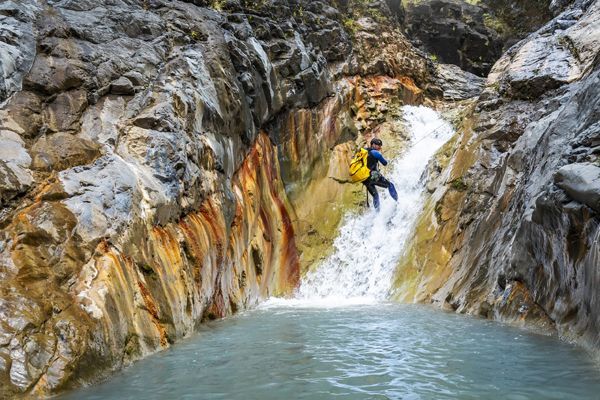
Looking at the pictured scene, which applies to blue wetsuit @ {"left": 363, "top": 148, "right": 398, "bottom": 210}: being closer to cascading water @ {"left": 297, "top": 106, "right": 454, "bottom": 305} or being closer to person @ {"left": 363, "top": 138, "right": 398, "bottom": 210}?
person @ {"left": 363, "top": 138, "right": 398, "bottom": 210}

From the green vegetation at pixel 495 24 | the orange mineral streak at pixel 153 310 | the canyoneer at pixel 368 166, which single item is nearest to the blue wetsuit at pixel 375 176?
the canyoneer at pixel 368 166

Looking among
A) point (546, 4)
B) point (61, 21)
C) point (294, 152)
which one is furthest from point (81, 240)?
point (546, 4)

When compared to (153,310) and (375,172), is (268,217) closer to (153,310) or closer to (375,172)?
(375,172)

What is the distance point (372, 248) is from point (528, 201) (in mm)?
6869

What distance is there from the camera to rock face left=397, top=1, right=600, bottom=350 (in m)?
6.69

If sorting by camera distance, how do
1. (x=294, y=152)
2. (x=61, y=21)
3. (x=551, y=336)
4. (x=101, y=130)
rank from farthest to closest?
1. (x=294, y=152)
2. (x=61, y=21)
3. (x=101, y=130)
4. (x=551, y=336)

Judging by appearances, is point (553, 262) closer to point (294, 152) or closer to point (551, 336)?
point (551, 336)

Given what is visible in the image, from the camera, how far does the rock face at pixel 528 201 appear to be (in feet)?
22.0

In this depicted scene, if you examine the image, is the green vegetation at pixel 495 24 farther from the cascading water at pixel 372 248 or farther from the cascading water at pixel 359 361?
the cascading water at pixel 359 361

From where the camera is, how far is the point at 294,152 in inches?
686

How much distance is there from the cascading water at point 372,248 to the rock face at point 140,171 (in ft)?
3.73

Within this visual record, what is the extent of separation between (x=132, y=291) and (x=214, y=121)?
18.7 ft

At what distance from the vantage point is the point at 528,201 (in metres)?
9.27

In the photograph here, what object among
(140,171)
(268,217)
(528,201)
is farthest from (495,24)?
(140,171)
